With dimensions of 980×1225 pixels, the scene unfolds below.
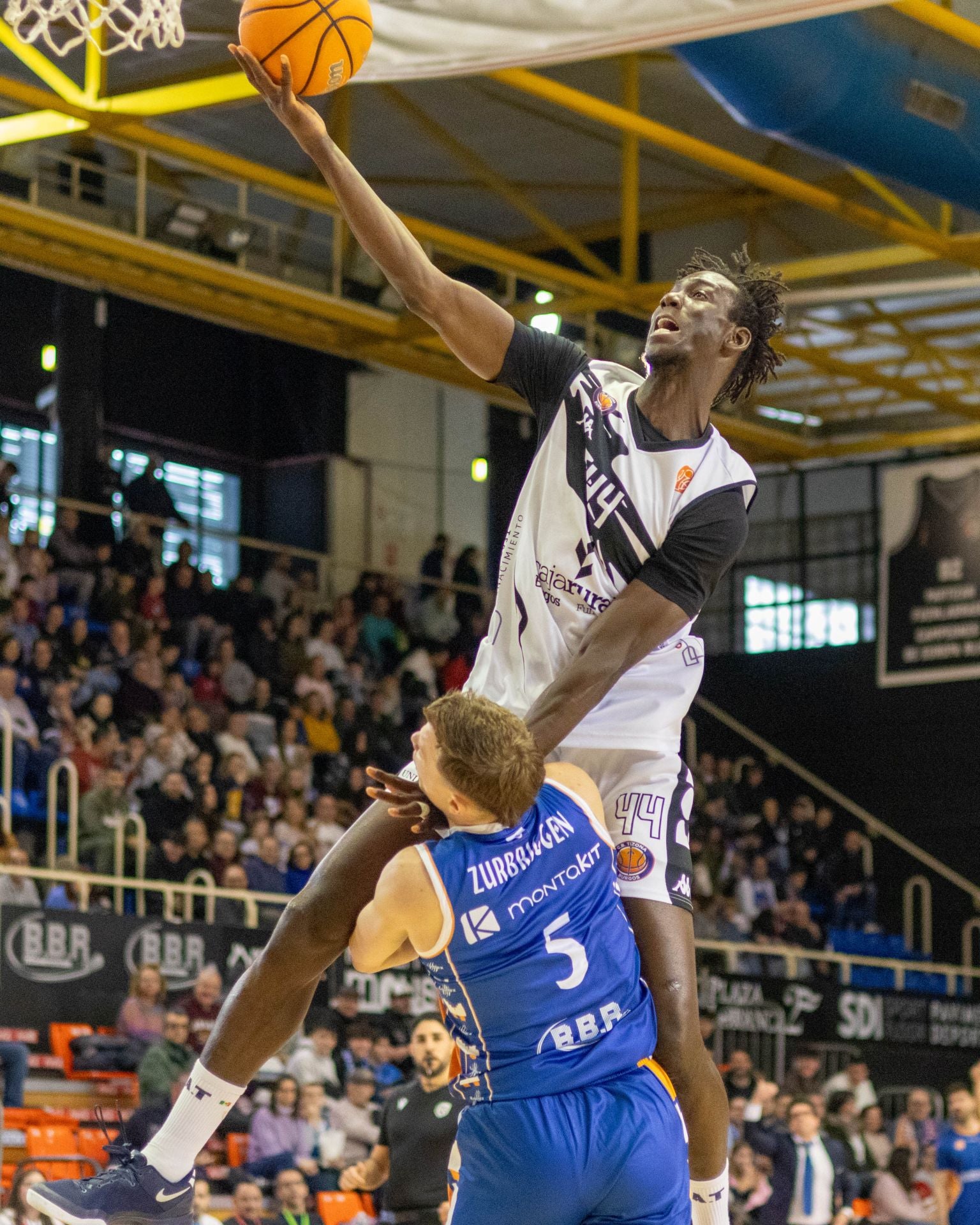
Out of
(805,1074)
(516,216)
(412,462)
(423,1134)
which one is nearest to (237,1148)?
(423,1134)

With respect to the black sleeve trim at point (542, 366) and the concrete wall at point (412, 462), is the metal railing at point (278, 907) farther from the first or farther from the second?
the black sleeve trim at point (542, 366)

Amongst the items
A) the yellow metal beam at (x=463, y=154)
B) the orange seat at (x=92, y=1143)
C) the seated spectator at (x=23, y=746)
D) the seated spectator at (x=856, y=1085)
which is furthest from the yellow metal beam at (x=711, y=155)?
the orange seat at (x=92, y=1143)

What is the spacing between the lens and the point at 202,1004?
12586 mm

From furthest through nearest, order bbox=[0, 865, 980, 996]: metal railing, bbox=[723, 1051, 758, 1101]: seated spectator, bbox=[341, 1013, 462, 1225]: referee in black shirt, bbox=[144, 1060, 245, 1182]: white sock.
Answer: bbox=[723, 1051, 758, 1101]: seated spectator → bbox=[0, 865, 980, 996]: metal railing → bbox=[341, 1013, 462, 1225]: referee in black shirt → bbox=[144, 1060, 245, 1182]: white sock

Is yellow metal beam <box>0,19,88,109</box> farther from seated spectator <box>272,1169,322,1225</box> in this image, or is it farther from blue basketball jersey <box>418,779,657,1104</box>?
blue basketball jersey <box>418,779,657,1104</box>

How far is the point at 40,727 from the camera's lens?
50.3ft

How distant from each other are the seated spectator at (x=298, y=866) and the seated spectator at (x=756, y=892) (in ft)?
20.9

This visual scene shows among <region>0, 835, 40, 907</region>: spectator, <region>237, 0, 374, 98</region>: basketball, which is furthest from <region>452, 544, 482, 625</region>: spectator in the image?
<region>237, 0, 374, 98</region>: basketball

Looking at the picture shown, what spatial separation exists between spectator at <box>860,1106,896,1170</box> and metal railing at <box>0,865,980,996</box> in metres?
1.79

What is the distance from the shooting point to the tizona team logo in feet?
15.7

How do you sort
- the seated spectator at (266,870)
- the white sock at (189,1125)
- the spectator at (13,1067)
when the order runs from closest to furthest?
the white sock at (189,1125), the spectator at (13,1067), the seated spectator at (266,870)

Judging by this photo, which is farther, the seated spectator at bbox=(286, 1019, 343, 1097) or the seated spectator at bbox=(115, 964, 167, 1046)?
the seated spectator at bbox=(286, 1019, 343, 1097)

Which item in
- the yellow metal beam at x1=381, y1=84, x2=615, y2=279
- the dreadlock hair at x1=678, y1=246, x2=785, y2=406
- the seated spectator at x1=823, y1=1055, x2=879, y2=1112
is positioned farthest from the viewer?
the yellow metal beam at x1=381, y1=84, x2=615, y2=279

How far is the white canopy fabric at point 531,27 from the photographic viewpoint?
333 inches
